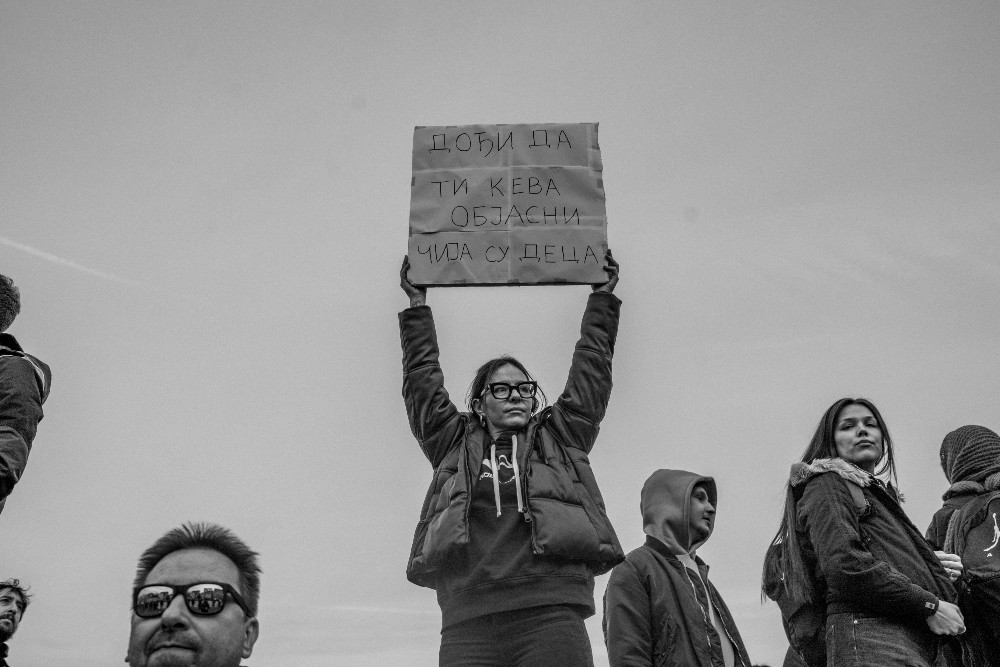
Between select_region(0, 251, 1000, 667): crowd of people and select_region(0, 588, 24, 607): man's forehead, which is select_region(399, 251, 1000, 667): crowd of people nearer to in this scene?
select_region(0, 251, 1000, 667): crowd of people

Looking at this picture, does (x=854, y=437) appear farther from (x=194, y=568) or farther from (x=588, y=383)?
(x=194, y=568)

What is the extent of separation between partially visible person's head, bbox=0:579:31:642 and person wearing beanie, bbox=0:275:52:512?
3.11m

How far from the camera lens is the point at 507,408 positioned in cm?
564

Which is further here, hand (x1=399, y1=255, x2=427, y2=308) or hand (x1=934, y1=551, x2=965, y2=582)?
hand (x1=399, y1=255, x2=427, y2=308)

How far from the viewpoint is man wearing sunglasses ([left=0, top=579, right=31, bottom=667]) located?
715cm

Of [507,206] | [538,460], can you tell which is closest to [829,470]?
[538,460]

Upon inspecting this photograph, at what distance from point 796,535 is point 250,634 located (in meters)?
2.89

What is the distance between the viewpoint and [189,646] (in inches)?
124

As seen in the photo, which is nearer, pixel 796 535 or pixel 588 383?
pixel 796 535

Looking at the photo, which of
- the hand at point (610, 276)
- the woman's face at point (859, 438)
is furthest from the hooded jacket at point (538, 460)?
the woman's face at point (859, 438)

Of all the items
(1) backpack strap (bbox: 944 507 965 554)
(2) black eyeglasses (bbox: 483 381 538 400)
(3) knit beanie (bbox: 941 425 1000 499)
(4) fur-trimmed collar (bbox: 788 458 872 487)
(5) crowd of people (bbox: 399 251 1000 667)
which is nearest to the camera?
(5) crowd of people (bbox: 399 251 1000 667)

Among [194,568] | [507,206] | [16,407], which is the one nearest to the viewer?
[194,568]

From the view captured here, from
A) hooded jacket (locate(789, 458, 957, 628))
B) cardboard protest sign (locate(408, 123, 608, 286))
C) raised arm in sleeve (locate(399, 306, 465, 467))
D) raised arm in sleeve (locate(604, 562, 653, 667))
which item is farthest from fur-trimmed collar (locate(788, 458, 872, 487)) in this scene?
raised arm in sleeve (locate(399, 306, 465, 467))

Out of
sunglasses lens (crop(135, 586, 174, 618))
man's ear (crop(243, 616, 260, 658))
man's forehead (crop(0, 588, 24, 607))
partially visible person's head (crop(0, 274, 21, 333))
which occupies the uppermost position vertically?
partially visible person's head (crop(0, 274, 21, 333))
